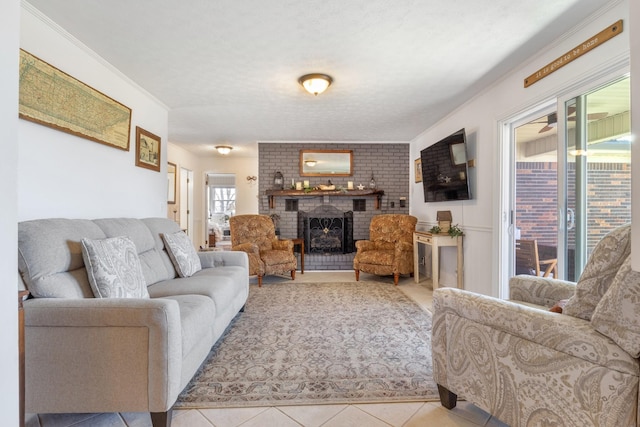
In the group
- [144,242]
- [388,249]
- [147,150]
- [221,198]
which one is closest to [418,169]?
[388,249]

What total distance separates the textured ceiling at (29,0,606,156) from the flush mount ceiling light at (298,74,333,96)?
0.05 m

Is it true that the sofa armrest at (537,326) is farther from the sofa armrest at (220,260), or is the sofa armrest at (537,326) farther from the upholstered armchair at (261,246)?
the upholstered armchair at (261,246)

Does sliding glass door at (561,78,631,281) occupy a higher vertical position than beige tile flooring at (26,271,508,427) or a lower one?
higher

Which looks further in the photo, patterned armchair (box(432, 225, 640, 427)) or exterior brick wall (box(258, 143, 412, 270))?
exterior brick wall (box(258, 143, 412, 270))

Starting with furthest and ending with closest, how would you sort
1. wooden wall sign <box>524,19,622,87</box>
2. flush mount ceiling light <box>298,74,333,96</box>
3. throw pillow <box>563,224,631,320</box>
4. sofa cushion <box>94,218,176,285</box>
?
flush mount ceiling light <box>298,74,333,96</box> → sofa cushion <box>94,218,176,285</box> → wooden wall sign <box>524,19,622,87</box> → throw pillow <box>563,224,631,320</box>

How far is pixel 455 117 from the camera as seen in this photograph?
12.9ft

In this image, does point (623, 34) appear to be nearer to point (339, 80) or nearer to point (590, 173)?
point (590, 173)

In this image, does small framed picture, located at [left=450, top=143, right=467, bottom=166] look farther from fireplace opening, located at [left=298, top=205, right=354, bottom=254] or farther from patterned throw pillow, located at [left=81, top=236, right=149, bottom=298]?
patterned throw pillow, located at [left=81, top=236, right=149, bottom=298]

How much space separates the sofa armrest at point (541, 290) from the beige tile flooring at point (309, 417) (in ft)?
2.25

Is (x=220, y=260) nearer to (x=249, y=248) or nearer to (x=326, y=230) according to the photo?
(x=249, y=248)

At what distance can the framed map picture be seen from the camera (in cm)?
193

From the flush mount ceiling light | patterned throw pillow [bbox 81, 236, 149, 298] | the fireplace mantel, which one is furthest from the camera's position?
the fireplace mantel

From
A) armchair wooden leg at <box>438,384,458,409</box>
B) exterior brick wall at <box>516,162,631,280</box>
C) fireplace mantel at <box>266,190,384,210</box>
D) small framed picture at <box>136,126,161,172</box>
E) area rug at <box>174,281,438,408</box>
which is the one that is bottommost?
area rug at <box>174,281,438,408</box>

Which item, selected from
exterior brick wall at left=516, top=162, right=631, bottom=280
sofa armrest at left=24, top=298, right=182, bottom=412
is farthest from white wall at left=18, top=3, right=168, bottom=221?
exterior brick wall at left=516, top=162, right=631, bottom=280
